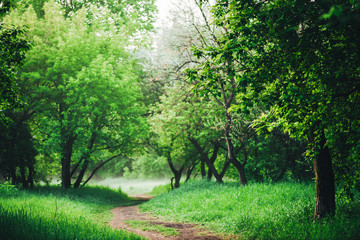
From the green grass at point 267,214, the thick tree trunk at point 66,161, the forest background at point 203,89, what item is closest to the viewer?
the forest background at point 203,89

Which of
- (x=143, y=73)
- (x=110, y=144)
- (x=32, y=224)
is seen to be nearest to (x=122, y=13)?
(x=143, y=73)

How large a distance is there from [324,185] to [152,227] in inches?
232

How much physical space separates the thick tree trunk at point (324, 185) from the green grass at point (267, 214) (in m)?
0.31

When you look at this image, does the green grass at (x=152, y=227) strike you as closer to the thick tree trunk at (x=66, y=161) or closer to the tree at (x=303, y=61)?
the tree at (x=303, y=61)

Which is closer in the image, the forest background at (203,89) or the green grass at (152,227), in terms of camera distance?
the forest background at (203,89)

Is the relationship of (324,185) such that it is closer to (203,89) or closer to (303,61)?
(303,61)

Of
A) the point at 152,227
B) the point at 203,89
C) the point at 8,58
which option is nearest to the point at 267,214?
the point at 152,227

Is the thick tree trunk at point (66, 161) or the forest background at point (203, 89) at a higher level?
the forest background at point (203, 89)

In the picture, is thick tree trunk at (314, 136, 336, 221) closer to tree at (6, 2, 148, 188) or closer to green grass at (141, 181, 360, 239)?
green grass at (141, 181, 360, 239)

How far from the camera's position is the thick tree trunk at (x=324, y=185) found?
6.89 m

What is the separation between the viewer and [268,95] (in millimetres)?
6020

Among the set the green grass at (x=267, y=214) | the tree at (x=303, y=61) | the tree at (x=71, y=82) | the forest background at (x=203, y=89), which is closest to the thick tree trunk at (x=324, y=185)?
the forest background at (x=203, y=89)

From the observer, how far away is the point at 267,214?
8.16 meters

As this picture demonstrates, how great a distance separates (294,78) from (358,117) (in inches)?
66.5
